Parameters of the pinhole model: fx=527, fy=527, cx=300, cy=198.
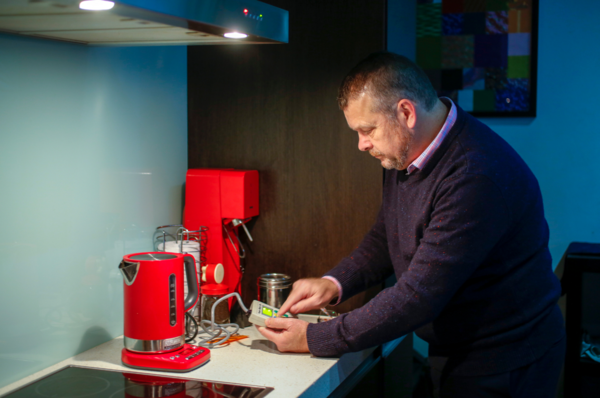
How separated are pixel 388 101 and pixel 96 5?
2.16ft

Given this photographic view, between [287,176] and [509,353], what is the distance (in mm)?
826

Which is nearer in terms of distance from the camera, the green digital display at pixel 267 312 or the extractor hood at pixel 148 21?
the extractor hood at pixel 148 21

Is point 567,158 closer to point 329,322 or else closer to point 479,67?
point 479,67

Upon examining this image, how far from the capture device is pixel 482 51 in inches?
94.4

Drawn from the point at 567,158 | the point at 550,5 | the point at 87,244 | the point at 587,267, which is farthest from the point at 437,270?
the point at 550,5

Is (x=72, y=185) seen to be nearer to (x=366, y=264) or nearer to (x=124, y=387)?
(x=124, y=387)

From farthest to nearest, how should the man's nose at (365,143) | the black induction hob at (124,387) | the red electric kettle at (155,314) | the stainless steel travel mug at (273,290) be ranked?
the stainless steel travel mug at (273,290), the man's nose at (365,143), the red electric kettle at (155,314), the black induction hob at (124,387)

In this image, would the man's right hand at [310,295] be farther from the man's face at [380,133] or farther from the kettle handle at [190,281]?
the man's face at [380,133]

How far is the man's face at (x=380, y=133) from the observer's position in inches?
48.6

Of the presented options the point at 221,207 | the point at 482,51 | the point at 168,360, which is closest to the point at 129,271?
the point at 168,360

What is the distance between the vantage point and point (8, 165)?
1139mm

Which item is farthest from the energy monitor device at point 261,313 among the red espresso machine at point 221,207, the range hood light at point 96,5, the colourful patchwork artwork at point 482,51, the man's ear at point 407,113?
the colourful patchwork artwork at point 482,51

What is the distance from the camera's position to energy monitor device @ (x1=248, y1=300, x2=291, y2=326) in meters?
1.37

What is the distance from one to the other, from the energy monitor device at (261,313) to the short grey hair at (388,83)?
590mm
